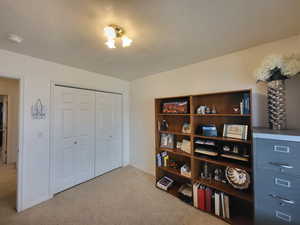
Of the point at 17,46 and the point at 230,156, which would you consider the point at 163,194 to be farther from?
the point at 17,46

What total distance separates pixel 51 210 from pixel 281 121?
3.26 metres

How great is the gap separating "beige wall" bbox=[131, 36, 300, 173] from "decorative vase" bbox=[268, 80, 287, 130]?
0.90 feet

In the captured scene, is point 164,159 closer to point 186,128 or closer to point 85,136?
point 186,128

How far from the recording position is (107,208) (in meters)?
1.96

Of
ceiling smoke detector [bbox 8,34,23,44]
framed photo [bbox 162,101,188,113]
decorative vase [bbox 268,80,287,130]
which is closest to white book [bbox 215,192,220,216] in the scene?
decorative vase [bbox 268,80,287,130]

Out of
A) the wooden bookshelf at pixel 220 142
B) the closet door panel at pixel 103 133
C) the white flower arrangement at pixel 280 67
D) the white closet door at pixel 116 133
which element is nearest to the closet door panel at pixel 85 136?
the closet door panel at pixel 103 133

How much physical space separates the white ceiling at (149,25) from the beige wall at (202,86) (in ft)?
0.47

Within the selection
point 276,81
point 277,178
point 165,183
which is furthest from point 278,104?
point 165,183

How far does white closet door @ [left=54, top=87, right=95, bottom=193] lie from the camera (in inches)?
93.1

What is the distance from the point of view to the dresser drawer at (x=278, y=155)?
1.12m

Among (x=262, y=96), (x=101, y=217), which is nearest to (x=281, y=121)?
(x=262, y=96)

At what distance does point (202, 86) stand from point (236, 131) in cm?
93

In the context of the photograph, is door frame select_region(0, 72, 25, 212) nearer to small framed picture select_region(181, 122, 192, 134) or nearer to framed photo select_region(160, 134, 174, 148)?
framed photo select_region(160, 134, 174, 148)

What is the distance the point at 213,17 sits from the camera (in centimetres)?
123
